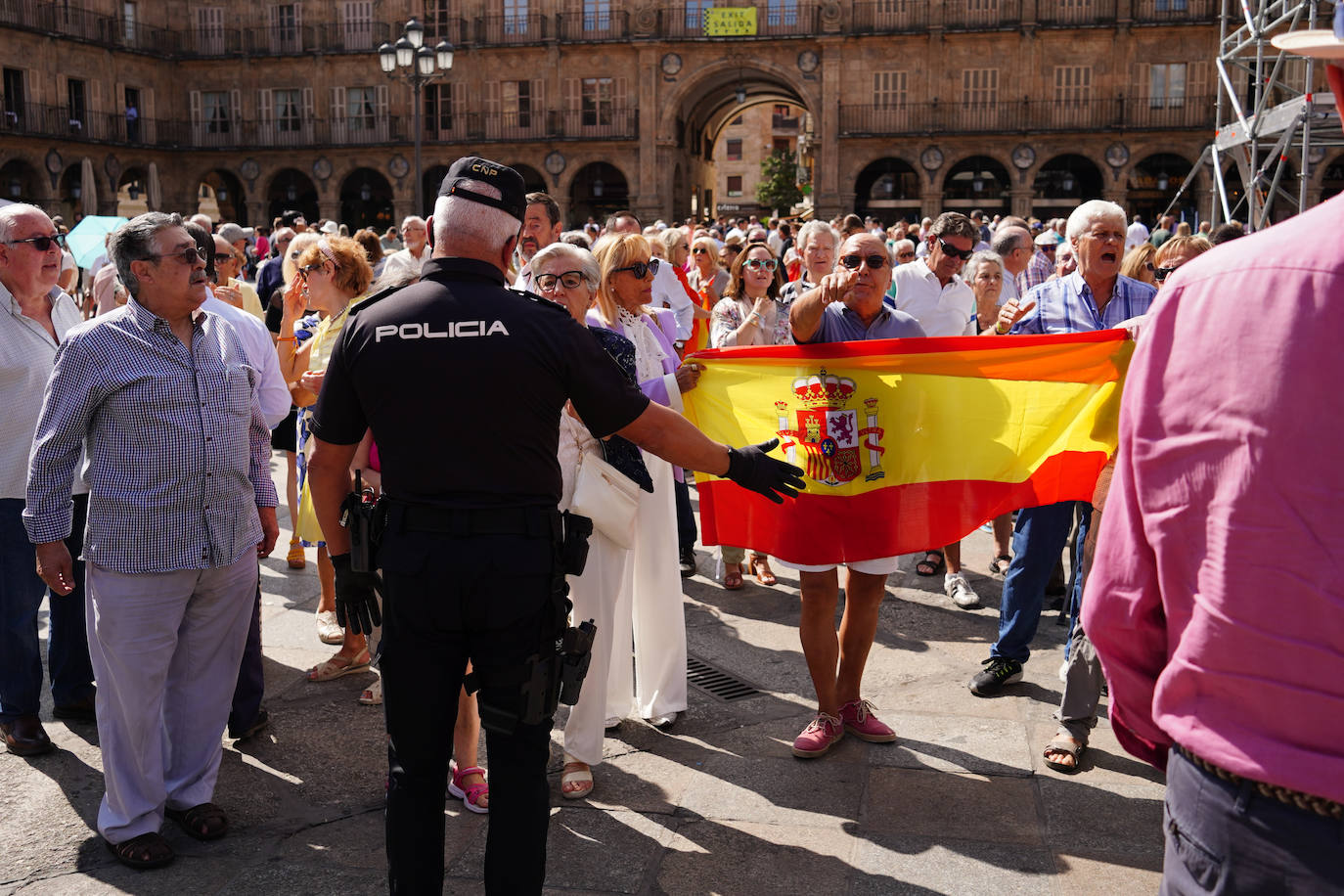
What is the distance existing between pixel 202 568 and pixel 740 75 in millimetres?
38818

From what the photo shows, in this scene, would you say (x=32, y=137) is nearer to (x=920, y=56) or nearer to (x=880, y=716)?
(x=920, y=56)

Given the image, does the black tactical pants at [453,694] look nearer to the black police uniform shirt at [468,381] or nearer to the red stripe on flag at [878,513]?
the black police uniform shirt at [468,381]

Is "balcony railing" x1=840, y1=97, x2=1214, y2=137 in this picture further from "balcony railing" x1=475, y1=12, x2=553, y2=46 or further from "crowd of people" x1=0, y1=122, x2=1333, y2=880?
"crowd of people" x1=0, y1=122, x2=1333, y2=880

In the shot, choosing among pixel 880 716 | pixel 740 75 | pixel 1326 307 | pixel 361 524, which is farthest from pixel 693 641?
pixel 740 75

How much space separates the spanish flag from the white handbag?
20.4 inches

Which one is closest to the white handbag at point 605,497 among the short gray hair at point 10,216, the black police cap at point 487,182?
the black police cap at point 487,182

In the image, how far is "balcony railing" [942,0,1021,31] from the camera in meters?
36.4

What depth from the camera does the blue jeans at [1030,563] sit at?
4.99m

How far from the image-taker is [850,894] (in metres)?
3.51

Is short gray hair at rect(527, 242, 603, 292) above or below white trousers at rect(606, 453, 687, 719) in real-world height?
above

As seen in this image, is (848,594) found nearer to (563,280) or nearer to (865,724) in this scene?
(865,724)

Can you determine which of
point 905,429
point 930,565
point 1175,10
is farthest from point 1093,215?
point 1175,10

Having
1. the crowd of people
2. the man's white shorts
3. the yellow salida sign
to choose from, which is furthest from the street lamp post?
the yellow salida sign

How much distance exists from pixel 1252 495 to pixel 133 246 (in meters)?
3.28
